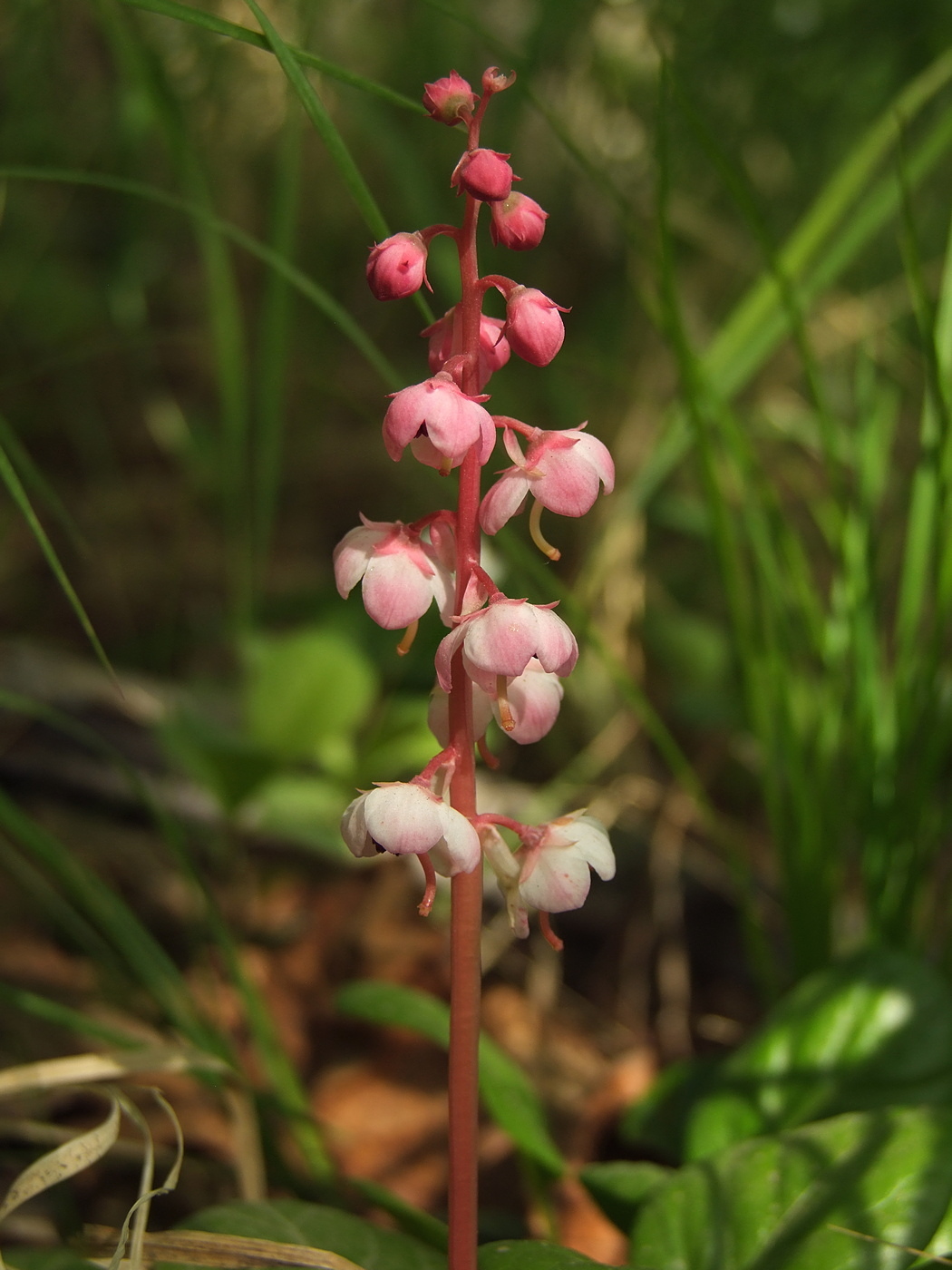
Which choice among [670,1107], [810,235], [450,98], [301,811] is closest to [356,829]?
[450,98]

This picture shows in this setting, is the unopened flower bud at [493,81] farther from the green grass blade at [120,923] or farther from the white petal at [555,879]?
the green grass blade at [120,923]

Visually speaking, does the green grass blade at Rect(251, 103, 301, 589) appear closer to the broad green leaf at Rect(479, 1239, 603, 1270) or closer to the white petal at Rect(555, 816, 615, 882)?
the white petal at Rect(555, 816, 615, 882)

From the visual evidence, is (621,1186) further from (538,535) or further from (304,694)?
(304,694)

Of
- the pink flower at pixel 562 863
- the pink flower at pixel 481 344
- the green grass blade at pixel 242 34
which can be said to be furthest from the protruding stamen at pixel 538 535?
the green grass blade at pixel 242 34

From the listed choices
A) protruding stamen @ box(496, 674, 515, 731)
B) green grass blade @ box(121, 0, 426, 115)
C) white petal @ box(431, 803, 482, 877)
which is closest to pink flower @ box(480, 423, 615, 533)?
protruding stamen @ box(496, 674, 515, 731)

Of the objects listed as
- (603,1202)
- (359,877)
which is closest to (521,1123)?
(603,1202)
